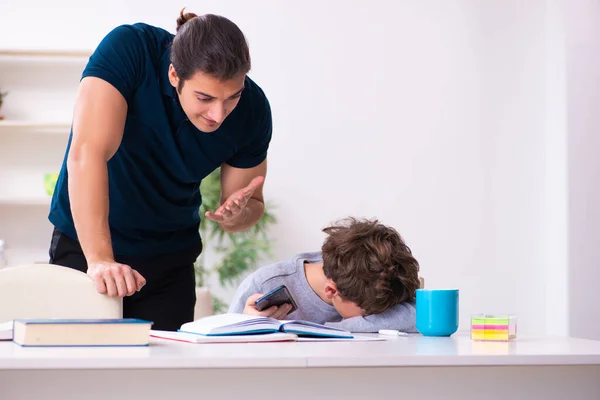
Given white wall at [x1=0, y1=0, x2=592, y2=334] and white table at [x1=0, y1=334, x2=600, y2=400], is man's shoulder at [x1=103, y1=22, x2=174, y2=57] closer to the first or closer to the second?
white table at [x1=0, y1=334, x2=600, y2=400]

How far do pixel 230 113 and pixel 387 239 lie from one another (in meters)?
0.48

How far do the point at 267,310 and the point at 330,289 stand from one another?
0.18 metres

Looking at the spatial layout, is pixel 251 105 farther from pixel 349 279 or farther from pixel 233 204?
pixel 349 279

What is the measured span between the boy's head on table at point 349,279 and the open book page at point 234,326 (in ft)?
1.16

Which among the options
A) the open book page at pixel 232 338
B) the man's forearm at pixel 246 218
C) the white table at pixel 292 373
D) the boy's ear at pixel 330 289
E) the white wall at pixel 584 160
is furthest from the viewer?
the white wall at pixel 584 160

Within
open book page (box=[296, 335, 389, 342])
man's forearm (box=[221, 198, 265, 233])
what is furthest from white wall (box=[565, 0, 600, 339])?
open book page (box=[296, 335, 389, 342])

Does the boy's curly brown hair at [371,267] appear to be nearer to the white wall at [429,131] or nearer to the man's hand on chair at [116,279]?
the man's hand on chair at [116,279]

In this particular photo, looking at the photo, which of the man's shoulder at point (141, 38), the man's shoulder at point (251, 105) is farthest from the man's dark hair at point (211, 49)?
the man's shoulder at point (251, 105)

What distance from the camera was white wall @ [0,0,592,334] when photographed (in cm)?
429

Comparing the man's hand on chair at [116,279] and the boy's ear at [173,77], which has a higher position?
the boy's ear at [173,77]

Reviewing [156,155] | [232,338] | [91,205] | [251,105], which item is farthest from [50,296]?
[251,105]

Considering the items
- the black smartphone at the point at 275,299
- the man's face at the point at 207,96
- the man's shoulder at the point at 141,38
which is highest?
the man's shoulder at the point at 141,38

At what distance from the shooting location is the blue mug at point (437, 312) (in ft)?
5.00

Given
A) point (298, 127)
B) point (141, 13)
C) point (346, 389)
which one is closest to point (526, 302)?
point (298, 127)
